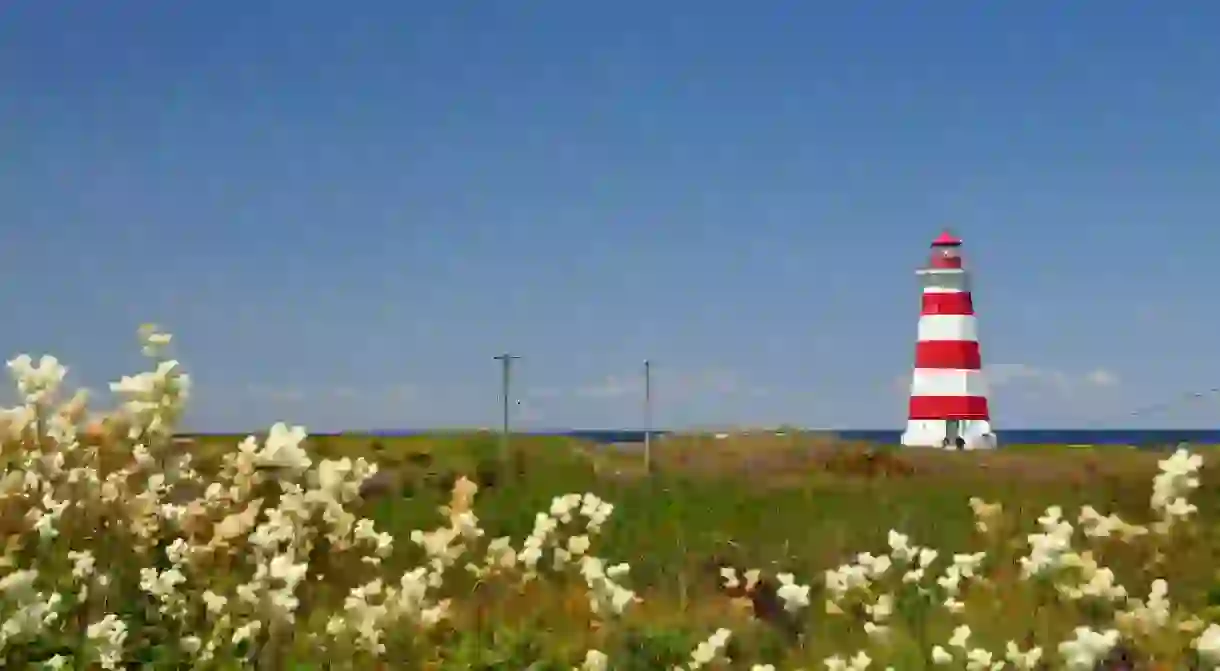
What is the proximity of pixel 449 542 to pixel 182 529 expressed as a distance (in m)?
0.90

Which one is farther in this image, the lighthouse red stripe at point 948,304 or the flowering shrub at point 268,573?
the lighthouse red stripe at point 948,304

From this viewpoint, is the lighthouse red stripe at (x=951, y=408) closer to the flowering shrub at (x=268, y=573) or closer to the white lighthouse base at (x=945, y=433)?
the white lighthouse base at (x=945, y=433)

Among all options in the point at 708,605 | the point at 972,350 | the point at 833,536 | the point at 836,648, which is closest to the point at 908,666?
the point at 836,648

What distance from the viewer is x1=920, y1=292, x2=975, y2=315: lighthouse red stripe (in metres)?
31.3

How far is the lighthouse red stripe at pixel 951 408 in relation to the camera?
3097cm

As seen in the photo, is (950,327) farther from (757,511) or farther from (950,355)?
(757,511)

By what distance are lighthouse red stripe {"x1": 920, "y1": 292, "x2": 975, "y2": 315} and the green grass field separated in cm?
321

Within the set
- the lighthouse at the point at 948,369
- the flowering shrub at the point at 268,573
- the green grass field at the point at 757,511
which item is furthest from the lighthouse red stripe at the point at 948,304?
the flowering shrub at the point at 268,573

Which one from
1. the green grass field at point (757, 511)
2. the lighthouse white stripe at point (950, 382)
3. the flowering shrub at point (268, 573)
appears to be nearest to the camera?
the flowering shrub at point (268, 573)

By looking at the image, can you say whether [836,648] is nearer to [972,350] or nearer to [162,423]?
[162,423]

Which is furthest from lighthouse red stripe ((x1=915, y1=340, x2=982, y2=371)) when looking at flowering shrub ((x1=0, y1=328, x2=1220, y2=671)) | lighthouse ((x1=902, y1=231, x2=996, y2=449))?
flowering shrub ((x1=0, y1=328, x2=1220, y2=671))

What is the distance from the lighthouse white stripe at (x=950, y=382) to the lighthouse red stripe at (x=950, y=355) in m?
0.11

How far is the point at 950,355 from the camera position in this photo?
31.1 metres

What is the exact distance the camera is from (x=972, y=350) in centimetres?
3116
